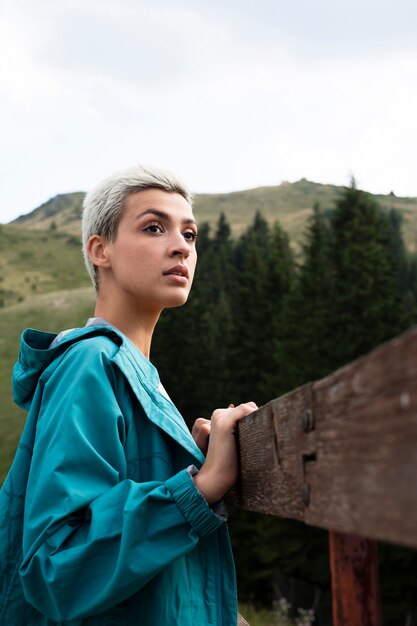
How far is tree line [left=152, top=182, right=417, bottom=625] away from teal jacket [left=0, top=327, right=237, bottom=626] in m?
28.1

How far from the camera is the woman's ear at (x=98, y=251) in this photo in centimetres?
259

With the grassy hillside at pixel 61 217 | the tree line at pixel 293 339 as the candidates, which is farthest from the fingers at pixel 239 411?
the grassy hillside at pixel 61 217

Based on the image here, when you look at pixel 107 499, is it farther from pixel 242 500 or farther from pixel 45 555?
pixel 242 500

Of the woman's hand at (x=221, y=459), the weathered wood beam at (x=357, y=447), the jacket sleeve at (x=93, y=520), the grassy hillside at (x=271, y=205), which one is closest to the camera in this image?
the weathered wood beam at (x=357, y=447)

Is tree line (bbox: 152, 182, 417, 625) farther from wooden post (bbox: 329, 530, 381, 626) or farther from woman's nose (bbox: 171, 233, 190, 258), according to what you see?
wooden post (bbox: 329, 530, 381, 626)

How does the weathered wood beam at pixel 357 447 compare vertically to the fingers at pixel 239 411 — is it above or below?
above

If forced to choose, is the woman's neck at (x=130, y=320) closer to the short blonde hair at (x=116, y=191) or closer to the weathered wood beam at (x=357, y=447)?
the short blonde hair at (x=116, y=191)

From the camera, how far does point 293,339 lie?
35.9 meters

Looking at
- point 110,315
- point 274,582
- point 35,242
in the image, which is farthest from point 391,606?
point 35,242

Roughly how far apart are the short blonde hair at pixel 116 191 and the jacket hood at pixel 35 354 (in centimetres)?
32

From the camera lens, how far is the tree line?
101 feet

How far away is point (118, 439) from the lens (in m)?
1.90

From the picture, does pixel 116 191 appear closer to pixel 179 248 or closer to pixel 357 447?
pixel 179 248

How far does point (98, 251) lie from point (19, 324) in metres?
57.1
